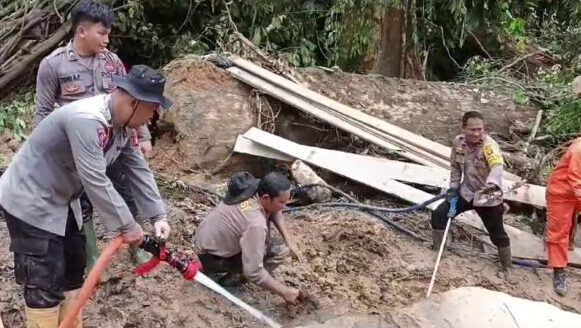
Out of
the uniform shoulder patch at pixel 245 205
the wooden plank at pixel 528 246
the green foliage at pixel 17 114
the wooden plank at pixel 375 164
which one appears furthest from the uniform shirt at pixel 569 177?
the green foliage at pixel 17 114

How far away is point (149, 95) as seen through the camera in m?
2.75

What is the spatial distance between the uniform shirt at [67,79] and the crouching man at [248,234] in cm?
100

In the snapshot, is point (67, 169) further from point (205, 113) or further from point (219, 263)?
point (205, 113)

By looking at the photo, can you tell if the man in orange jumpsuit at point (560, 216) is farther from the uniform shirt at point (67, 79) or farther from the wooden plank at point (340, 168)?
the uniform shirt at point (67, 79)

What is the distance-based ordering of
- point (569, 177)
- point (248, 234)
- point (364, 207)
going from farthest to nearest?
point (364, 207)
point (569, 177)
point (248, 234)

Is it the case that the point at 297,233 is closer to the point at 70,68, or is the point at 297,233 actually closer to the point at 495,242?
the point at 495,242

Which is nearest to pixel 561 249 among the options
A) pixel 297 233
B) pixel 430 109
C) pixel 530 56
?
pixel 297 233

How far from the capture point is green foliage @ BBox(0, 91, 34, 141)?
6.66m

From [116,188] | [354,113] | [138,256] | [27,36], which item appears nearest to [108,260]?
[116,188]

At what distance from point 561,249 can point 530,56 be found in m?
5.67

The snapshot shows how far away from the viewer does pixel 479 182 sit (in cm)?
472

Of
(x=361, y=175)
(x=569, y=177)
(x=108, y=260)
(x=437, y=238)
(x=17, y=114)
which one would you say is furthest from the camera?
(x=17, y=114)

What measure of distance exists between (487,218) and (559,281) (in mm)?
684

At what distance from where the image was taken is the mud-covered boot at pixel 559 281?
15.4 ft
